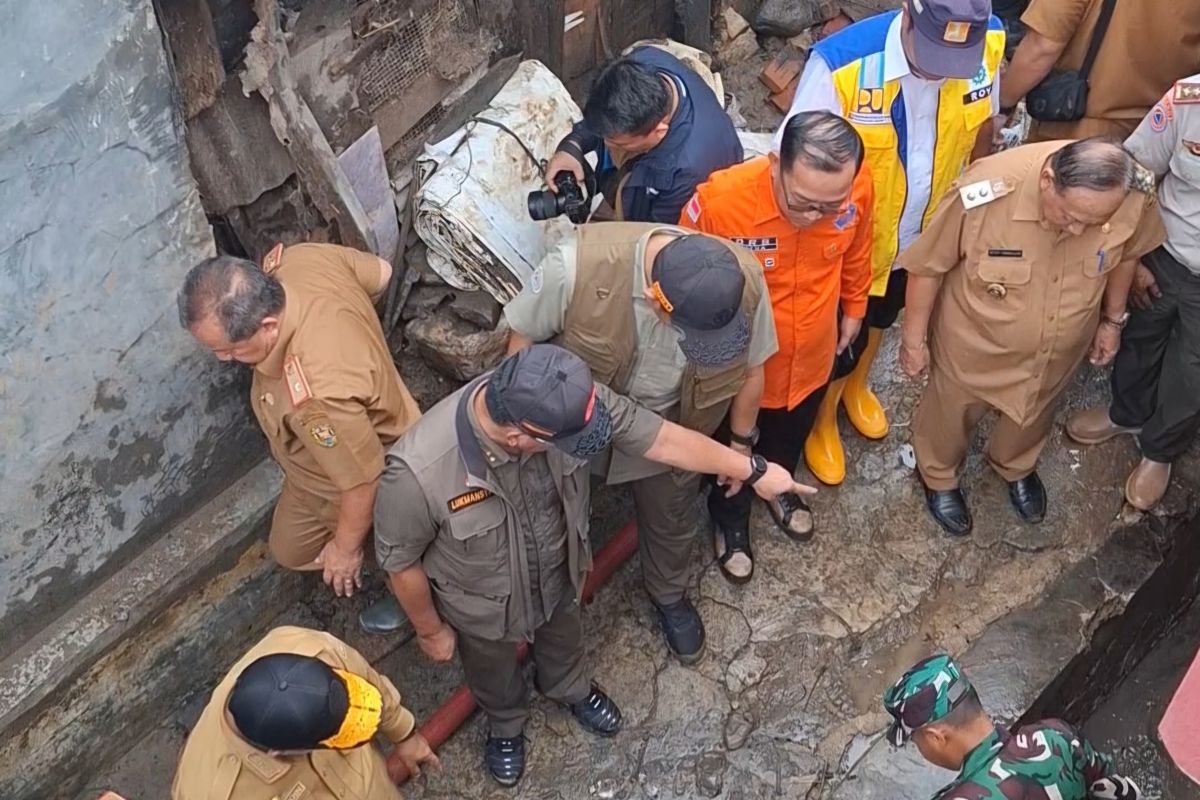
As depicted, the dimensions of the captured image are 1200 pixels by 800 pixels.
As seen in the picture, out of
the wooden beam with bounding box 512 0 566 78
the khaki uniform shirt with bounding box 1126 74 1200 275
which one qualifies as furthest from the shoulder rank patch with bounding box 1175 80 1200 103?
the wooden beam with bounding box 512 0 566 78

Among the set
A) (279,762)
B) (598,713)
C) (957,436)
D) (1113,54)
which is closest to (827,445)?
(957,436)

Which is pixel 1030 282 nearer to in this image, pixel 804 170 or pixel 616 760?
pixel 804 170

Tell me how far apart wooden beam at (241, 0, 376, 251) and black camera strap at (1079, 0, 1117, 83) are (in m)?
2.69

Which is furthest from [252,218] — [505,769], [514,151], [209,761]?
[505,769]

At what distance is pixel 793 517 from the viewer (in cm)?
471

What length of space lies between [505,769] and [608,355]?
1588 mm

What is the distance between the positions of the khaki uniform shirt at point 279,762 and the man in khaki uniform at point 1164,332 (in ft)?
9.90

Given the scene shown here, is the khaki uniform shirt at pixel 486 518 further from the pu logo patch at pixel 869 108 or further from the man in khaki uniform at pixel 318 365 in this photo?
the pu logo patch at pixel 869 108

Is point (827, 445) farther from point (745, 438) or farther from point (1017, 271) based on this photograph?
point (1017, 271)

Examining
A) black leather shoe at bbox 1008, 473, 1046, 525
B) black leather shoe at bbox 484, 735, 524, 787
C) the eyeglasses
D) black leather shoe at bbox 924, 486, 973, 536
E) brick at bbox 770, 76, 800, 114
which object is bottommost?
black leather shoe at bbox 1008, 473, 1046, 525

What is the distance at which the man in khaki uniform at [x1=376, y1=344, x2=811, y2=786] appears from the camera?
298 centimetres

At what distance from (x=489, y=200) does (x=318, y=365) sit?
52.6 inches

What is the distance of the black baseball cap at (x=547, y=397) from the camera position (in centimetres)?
291

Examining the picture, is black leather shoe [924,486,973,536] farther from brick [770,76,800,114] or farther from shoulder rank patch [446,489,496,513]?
shoulder rank patch [446,489,496,513]
